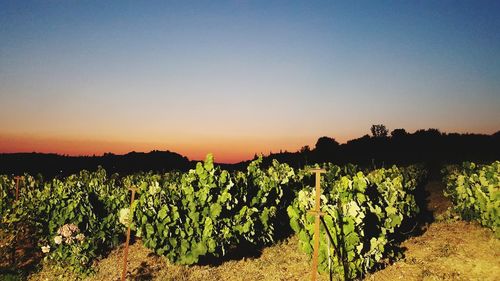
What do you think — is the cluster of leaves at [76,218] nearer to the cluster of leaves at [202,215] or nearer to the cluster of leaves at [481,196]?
the cluster of leaves at [202,215]

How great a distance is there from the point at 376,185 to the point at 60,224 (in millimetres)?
9495

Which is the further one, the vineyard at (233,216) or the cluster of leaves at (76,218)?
the cluster of leaves at (76,218)

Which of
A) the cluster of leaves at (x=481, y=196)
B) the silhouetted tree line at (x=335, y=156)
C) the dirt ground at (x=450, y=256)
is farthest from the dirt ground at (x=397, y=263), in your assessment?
the silhouetted tree line at (x=335, y=156)

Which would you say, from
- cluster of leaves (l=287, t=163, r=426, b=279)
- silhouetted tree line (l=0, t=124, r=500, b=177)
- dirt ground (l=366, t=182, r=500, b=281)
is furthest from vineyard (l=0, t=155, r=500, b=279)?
silhouetted tree line (l=0, t=124, r=500, b=177)

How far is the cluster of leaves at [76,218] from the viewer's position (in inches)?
386

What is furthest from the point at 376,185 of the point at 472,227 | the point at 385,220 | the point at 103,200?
the point at 103,200

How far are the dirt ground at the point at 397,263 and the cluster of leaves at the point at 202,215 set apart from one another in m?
0.53

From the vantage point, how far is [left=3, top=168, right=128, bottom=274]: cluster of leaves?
9.80m

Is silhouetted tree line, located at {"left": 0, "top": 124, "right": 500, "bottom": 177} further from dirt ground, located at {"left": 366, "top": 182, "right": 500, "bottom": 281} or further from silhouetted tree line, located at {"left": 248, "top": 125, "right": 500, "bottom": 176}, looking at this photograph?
dirt ground, located at {"left": 366, "top": 182, "right": 500, "bottom": 281}

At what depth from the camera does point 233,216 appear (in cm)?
877

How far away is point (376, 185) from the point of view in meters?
8.23

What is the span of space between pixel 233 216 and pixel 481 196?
6.21 metres

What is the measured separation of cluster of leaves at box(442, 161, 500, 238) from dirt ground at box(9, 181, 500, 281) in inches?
11.6

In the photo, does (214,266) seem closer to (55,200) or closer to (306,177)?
(306,177)
